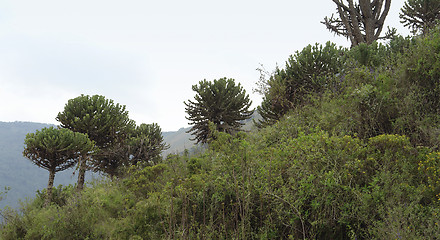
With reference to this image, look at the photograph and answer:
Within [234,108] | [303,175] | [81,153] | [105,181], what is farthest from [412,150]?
[81,153]

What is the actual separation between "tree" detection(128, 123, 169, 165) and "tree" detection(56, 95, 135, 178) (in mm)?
2395

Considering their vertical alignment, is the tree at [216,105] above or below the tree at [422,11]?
below

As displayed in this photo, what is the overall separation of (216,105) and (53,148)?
8418 mm

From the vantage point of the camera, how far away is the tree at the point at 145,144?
742 inches

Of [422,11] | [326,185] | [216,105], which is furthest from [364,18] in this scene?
[326,185]

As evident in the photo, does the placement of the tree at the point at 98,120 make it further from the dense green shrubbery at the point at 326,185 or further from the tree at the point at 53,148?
the dense green shrubbery at the point at 326,185

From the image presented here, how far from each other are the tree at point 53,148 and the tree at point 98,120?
0.97m

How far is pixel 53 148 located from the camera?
1196cm

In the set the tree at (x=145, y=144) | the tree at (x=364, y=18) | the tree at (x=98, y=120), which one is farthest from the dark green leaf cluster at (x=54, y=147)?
the tree at (x=364, y=18)

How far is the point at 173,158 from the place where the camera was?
263 inches

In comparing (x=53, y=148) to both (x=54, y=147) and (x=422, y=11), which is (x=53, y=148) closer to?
(x=54, y=147)

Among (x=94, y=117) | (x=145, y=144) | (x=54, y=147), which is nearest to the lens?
(x=54, y=147)

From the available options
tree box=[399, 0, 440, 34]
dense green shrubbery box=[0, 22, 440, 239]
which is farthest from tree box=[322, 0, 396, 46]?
dense green shrubbery box=[0, 22, 440, 239]

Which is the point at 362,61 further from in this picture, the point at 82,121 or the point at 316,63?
the point at 82,121
